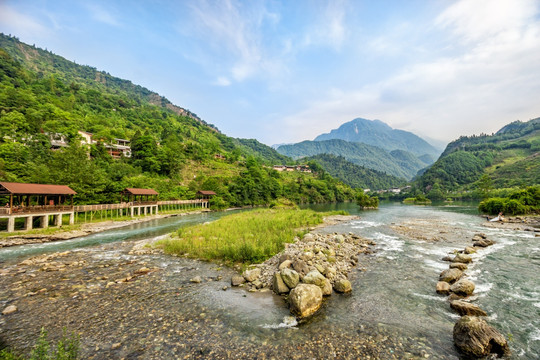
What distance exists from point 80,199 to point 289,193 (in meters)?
80.5

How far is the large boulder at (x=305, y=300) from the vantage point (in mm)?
9453

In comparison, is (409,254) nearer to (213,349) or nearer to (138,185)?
(213,349)

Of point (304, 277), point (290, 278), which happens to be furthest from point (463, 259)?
point (290, 278)

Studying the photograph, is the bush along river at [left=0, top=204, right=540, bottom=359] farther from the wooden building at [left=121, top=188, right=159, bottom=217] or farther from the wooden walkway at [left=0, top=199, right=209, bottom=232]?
the wooden building at [left=121, top=188, right=159, bottom=217]

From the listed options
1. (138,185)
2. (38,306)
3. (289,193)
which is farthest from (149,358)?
(289,193)

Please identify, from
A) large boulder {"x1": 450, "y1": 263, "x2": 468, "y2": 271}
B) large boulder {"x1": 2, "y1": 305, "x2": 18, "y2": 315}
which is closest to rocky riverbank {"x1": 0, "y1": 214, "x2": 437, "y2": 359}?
large boulder {"x1": 2, "y1": 305, "x2": 18, "y2": 315}

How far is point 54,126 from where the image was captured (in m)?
67.1

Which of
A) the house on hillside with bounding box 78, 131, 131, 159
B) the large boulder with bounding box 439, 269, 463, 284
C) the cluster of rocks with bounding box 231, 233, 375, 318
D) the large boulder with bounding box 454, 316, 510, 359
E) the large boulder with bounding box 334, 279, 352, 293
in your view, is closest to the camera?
the large boulder with bounding box 454, 316, 510, 359

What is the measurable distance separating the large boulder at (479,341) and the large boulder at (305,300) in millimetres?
4873

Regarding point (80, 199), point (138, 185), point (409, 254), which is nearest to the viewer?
point (409, 254)

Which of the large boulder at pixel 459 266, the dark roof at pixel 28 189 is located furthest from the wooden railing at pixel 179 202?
the large boulder at pixel 459 266

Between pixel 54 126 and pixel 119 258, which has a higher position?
pixel 54 126

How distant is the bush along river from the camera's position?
24.3ft

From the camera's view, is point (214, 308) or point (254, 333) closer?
point (254, 333)
